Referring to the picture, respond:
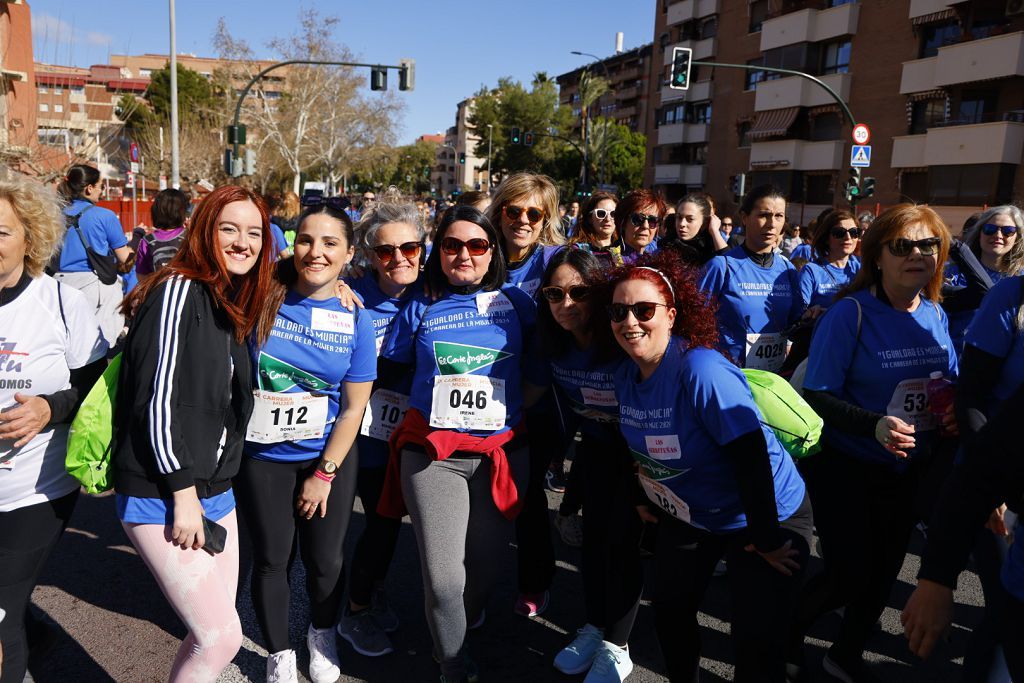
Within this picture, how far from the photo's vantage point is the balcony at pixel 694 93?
40.0 m

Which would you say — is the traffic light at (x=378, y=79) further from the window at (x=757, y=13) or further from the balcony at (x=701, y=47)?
the balcony at (x=701, y=47)

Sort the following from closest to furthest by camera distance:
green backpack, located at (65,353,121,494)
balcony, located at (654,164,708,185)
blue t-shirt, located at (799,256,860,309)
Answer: green backpack, located at (65,353,121,494)
blue t-shirt, located at (799,256,860,309)
balcony, located at (654,164,708,185)

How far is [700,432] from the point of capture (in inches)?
102

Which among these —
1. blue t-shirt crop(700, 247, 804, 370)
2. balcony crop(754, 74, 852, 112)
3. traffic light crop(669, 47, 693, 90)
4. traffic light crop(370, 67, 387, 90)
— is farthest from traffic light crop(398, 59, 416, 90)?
blue t-shirt crop(700, 247, 804, 370)

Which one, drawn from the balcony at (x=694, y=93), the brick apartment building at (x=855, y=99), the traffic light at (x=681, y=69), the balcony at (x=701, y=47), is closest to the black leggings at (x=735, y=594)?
the traffic light at (x=681, y=69)

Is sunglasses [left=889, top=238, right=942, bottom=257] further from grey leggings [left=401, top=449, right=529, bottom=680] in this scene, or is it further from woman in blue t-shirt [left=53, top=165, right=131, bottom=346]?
woman in blue t-shirt [left=53, top=165, right=131, bottom=346]

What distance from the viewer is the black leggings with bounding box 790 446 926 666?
2984mm

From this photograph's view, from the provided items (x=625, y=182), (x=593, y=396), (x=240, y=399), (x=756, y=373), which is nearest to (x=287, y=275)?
(x=240, y=399)

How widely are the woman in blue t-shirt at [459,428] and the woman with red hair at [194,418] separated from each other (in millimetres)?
734

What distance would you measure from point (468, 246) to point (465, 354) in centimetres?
47

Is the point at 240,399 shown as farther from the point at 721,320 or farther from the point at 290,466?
the point at 721,320

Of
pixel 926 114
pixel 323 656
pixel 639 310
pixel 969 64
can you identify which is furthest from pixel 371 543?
pixel 926 114

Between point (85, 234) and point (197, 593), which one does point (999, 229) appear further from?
point (85, 234)

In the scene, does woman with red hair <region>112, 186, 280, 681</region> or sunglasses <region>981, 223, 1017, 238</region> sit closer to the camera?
woman with red hair <region>112, 186, 280, 681</region>
